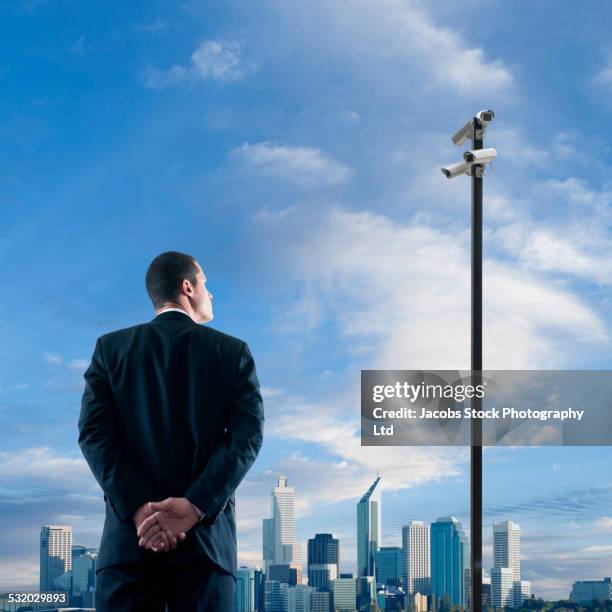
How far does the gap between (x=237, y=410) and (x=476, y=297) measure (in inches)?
92.3

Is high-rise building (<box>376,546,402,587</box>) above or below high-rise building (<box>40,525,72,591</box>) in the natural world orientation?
below

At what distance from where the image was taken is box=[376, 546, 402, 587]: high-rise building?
280 inches

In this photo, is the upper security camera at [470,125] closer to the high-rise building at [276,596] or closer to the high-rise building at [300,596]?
the high-rise building at [276,596]

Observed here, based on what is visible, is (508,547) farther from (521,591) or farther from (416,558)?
(416,558)

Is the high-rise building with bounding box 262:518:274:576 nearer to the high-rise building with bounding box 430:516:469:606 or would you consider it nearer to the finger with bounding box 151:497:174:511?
the high-rise building with bounding box 430:516:469:606

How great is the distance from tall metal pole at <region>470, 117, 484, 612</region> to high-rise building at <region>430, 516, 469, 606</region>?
9.07 feet

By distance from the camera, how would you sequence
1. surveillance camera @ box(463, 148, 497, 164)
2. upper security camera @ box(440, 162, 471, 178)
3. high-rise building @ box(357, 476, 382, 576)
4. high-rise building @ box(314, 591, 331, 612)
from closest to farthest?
surveillance camera @ box(463, 148, 497, 164), upper security camera @ box(440, 162, 471, 178), high-rise building @ box(357, 476, 382, 576), high-rise building @ box(314, 591, 331, 612)

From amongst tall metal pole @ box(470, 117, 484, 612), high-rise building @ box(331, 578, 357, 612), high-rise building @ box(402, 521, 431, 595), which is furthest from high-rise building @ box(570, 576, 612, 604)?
tall metal pole @ box(470, 117, 484, 612)

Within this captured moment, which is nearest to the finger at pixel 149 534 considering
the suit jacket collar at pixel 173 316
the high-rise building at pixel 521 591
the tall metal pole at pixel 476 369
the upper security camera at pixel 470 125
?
the suit jacket collar at pixel 173 316

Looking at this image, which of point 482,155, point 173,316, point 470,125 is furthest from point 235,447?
point 470,125

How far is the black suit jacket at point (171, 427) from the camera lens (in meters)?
1.92

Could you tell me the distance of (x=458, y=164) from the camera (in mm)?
4211

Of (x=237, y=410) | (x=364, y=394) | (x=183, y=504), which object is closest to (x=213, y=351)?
(x=237, y=410)

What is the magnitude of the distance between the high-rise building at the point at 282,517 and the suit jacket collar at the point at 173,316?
16.6 feet
